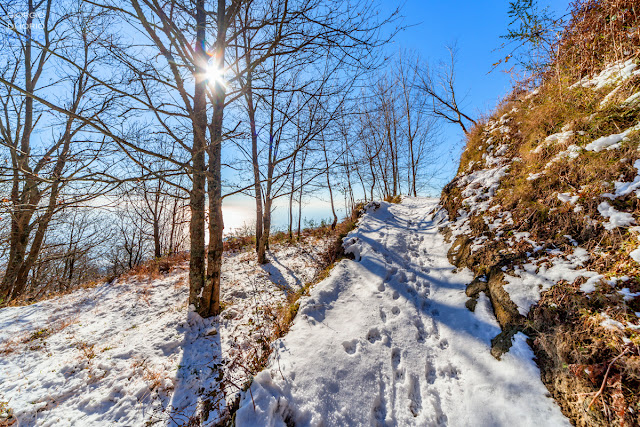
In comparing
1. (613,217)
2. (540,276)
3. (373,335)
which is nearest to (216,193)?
(373,335)

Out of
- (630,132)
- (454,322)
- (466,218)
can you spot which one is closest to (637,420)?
(454,322)

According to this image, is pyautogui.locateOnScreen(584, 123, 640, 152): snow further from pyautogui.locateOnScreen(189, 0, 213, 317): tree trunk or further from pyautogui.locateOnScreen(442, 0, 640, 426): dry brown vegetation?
pyautogui.locateOnScreen(189, 0, 213, 317): tree trunk

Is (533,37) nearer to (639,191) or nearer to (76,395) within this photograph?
(639,191)

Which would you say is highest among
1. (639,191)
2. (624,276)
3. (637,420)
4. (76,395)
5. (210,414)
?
(639,191)

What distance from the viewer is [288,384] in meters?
2.25

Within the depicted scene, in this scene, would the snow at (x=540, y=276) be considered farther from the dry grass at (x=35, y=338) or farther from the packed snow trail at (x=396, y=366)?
the dry grass at (x=35, y=338)

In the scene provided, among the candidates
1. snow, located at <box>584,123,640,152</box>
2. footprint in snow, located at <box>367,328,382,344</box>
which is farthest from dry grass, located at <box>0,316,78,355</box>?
snow, located at <box>584,123,640,152</box>

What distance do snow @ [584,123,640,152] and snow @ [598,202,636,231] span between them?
1064 mm

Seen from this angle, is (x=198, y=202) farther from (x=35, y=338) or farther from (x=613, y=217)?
(x=613, y=217)

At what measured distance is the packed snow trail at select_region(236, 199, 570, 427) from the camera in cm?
204

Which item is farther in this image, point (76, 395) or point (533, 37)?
point (533, 37)

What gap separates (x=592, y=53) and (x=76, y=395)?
1082 centimetres

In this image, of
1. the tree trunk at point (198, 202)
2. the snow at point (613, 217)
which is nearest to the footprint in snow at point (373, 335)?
the snow at point (613, 217)

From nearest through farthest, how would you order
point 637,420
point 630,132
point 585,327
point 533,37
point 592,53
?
1. point 637,420
2. point 585,327
3. point 630,132
4. point 592,53
5. point 533,37
